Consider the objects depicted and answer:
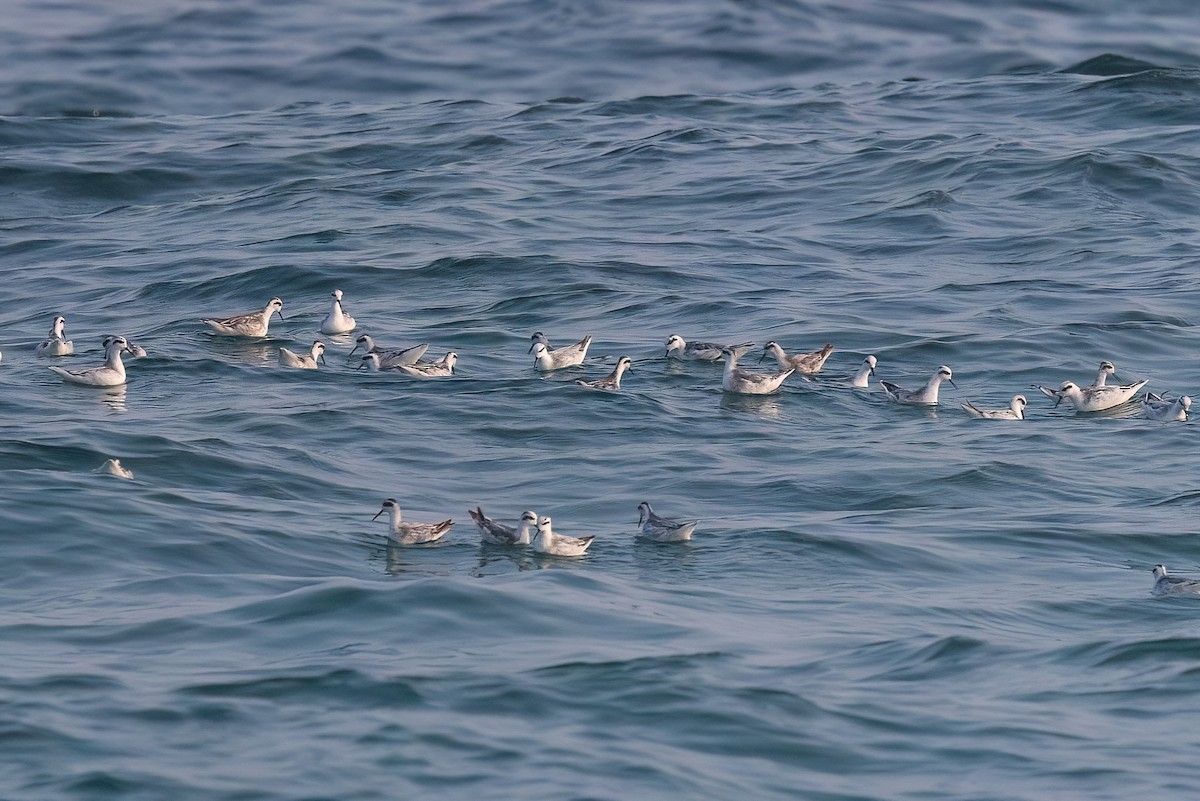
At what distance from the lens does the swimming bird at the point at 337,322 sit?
87.0ft

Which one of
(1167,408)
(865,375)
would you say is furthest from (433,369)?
(1167,408)

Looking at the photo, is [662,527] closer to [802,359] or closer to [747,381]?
[747,381]

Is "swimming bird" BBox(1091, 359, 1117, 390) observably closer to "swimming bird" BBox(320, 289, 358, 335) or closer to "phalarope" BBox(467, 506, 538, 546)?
"phalarope" BBox(467, 506, 538, 546)

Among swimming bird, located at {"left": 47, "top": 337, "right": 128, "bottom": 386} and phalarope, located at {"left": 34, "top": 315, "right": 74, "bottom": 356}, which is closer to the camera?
swimming bird, located at {"left": 47, "top": 337, "right": 128, "bottom": 386}

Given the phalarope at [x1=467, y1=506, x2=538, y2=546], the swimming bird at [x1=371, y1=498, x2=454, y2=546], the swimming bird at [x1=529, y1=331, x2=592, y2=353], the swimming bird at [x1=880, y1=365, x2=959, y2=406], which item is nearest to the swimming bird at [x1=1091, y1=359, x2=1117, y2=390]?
the swimming bird at [x1=880, y1=365, x2=959, y2=406]

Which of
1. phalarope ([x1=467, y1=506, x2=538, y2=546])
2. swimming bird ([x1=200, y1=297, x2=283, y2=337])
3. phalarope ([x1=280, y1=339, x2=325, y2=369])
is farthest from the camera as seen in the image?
swimming bird ([x1=200, y1=297, x2=283, y2=337])

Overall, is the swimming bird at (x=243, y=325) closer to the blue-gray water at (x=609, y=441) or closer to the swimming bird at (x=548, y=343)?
the blue-gray water at (x=609, y=441)

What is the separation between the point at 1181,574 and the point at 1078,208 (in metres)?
17.2

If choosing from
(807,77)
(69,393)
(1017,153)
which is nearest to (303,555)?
(69,393)

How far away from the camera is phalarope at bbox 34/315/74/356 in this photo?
24.6 metres

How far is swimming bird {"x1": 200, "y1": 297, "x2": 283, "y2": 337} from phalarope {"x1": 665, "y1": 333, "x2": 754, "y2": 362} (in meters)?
5.80

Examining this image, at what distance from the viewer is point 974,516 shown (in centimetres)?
1836

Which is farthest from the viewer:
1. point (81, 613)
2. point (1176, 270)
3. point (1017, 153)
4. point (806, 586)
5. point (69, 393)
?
point (1017, 153)

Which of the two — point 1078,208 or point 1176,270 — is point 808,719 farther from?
point 1078,208
